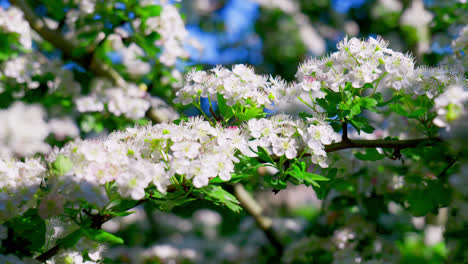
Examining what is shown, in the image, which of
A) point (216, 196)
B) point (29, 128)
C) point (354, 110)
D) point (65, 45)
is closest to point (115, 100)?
point (65, 45)

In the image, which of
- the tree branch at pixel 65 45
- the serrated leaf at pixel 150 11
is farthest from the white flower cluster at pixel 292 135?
the tree branch at pixel 65 45

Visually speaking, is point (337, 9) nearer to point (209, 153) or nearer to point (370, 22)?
point (370, 22)

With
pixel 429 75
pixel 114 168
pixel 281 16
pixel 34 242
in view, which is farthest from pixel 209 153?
pixel 281 16

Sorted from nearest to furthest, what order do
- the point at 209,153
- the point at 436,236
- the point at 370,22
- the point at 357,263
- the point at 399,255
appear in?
the point at 209,153 → the point at 357,263 → the point at 399,255 → the point at 436,236 → the point at 370,22

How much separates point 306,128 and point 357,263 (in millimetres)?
1308

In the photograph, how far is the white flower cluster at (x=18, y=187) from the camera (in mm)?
1143

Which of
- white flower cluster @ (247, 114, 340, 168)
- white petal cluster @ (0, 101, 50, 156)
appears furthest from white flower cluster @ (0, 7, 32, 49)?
white flower cluster @ (247, 114, 340, 168)

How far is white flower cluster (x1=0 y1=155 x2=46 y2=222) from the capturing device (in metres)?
1.14

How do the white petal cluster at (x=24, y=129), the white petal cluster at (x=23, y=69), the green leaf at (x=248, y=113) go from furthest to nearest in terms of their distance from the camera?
the white petal cluster at (x=24, y=129) → the white petal cluster at (x=23, y=69) → the green leaf at (x=248, y=113)

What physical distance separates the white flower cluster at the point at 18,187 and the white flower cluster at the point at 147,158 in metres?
0.10

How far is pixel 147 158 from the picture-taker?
49.8 inches

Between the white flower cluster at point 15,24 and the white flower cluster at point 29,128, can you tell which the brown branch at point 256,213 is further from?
the white flower cluster at point 15,24

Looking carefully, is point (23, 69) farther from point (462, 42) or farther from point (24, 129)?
point (462, 42)

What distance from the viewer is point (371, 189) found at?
226 centimetres
